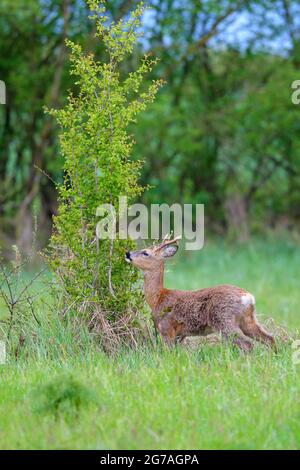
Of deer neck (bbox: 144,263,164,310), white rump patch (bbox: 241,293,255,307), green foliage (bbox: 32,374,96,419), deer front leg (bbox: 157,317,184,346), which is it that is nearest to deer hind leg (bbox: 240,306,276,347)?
white rump patch (bbox: 241,293,255,307)

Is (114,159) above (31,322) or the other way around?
above

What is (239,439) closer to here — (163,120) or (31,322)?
(31,322)

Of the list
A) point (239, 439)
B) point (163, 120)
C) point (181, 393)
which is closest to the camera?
point (239, 439)

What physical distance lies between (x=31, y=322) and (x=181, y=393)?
Result: 240 cm

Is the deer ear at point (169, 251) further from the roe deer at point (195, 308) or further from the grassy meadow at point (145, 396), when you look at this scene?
the grassy meadow at point (145, 396)

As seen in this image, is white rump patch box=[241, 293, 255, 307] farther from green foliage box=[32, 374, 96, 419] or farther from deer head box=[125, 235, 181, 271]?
green foliage box=[32, 374, 96, 419]

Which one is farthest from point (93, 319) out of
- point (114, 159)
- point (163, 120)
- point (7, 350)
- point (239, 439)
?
point (163, 120)

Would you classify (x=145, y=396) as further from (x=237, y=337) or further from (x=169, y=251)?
(x=169, y=251)

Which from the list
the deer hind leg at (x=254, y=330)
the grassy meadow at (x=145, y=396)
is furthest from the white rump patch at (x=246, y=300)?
the grassy meadow at (x=145, y=396)

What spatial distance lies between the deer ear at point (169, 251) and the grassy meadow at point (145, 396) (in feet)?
2.77

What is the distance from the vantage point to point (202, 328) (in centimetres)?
859

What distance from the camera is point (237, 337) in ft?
27.6

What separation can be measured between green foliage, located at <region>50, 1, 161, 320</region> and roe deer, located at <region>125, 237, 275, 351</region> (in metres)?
0.27

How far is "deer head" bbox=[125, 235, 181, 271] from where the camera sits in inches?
345
